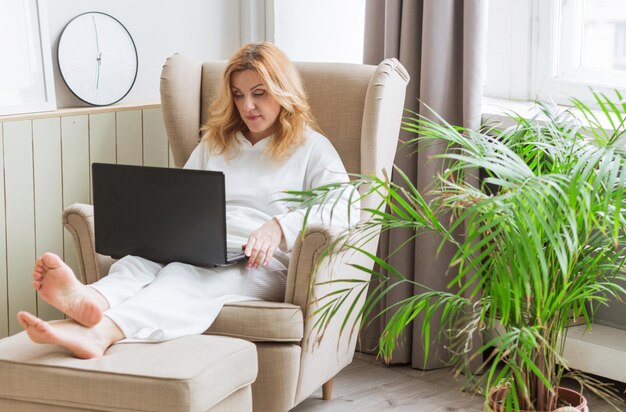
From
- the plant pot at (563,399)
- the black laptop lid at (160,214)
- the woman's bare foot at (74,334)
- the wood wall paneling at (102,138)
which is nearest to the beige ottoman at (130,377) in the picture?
the woman's bare foot at (74,334)

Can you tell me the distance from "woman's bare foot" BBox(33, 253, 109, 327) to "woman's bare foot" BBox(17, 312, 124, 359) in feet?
0.08

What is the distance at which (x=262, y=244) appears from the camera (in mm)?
2379

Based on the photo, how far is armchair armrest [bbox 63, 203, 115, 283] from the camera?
8.21 feet

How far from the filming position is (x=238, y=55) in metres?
2.62

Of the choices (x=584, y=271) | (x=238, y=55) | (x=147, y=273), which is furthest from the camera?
(x=238, y=55)

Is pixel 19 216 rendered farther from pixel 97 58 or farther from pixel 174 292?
pixel 174 292

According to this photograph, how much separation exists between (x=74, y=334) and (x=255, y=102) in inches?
35.1

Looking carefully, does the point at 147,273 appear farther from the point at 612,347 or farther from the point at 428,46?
the point at 612,347

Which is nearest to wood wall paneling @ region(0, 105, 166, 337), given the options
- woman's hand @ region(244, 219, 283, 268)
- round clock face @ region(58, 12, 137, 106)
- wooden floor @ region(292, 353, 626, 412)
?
round clock face @ region(58, 12, 137, 106)

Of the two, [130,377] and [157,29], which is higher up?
[157,29]

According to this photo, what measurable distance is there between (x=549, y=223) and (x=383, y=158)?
112 centimetres

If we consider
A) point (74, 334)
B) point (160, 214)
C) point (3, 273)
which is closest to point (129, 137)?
point (3, 273)

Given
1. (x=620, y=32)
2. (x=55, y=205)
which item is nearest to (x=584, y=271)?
(x=620, y=32)

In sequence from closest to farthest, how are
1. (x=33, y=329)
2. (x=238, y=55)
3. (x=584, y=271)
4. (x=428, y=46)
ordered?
1. (x=584, y=271)
2. (x=33, y=329)
3. (x=238, y=55)
4. (x=428, y=46)
